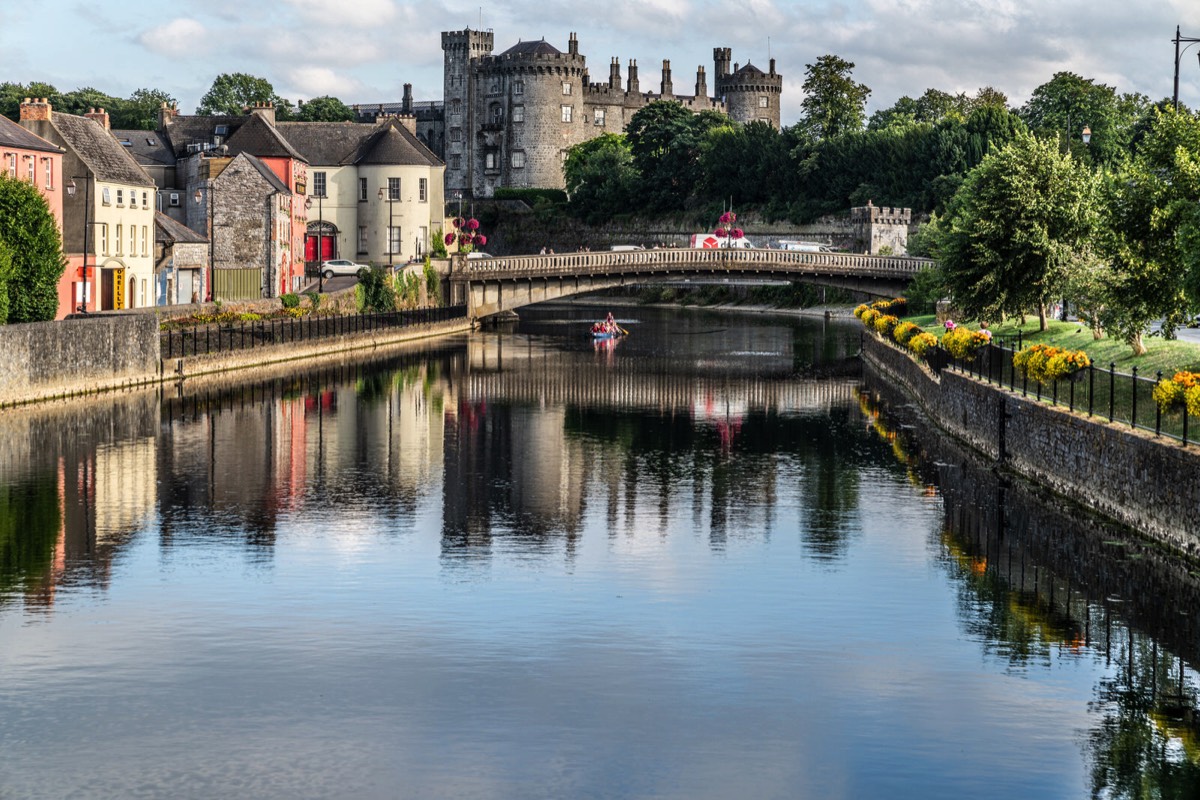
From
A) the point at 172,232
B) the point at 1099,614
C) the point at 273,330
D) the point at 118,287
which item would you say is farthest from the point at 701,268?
the point at 1099,614

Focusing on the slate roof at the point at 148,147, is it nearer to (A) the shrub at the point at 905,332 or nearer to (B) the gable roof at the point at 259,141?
(B) the gable roof at the point at 259,141

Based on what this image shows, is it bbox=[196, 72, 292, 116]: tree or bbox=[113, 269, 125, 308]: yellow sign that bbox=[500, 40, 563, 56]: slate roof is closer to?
bbox=[196, 72, 292, 116]: tree

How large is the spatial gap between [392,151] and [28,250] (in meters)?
59.4

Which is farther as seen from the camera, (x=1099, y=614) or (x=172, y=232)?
(x=172, y=232)

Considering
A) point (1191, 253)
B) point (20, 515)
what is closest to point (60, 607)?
point (20, 515)

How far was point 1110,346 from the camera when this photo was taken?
48.6m

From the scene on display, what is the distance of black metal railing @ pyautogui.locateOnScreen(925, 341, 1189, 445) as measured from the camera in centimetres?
3169

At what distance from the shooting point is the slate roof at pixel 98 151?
81.7 metres

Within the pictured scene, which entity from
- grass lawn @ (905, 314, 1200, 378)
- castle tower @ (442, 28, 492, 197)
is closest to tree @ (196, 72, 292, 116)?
castle tower @ (442, 28, 492, 197)

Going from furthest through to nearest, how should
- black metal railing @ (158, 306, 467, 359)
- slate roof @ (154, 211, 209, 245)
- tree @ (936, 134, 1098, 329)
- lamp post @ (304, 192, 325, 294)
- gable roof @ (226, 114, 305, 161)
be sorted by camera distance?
lamp post @ (304, 192, 325, 294) → gable roof @ (226, 114, 305, 161) → slate roof @ (154, 211, 209, 245) → black metal railing @ (158, 306, 467, 359) → tree @ (936, 134, 1098, 329)

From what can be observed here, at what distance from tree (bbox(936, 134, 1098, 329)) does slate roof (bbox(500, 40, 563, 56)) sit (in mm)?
131170

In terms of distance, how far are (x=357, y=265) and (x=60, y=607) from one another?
303 ft

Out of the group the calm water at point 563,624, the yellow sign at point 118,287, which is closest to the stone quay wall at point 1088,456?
the calm water at point 563,624

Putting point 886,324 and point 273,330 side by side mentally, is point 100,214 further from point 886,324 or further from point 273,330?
point 886,324
